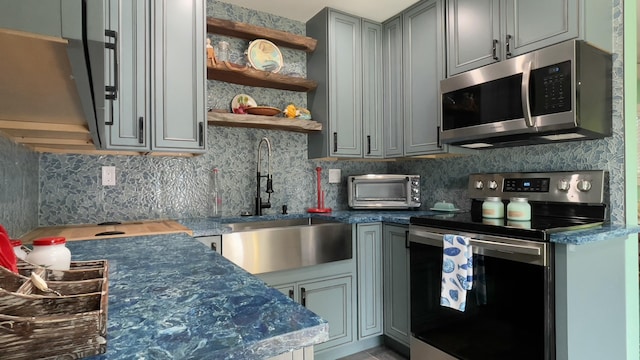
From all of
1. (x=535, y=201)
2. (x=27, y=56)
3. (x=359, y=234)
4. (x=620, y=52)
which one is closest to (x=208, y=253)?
(x=27, y=56)

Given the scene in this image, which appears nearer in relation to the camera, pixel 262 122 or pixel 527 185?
pixel 527 185

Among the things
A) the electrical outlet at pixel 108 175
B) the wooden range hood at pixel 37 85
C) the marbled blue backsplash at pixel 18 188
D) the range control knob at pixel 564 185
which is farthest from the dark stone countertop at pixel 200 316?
the range control knob at pixel 564 185

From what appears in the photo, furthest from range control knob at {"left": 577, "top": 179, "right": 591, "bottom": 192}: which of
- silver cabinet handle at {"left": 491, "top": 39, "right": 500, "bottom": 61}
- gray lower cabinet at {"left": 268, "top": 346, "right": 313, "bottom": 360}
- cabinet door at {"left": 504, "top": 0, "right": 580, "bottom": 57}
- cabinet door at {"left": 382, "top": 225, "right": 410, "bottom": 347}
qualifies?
gray lower cabinet at {"left": 268, "top": 346, "right": 313, "bottom": 360}

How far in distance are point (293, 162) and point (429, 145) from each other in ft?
3.54

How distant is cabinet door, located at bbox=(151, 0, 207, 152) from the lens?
201cm

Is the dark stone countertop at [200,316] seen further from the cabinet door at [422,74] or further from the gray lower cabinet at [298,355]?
the cabinet door at [422,74]

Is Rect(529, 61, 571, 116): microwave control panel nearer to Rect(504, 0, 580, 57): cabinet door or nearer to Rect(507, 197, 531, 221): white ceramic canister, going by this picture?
Rect(504, 0, 580, 57): cabinet door

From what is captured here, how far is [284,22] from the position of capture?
9.23 ft

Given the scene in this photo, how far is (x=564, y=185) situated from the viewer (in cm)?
187

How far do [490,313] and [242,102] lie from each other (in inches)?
80.8

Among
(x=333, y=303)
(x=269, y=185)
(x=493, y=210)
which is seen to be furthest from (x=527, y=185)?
(x=269, y=185)

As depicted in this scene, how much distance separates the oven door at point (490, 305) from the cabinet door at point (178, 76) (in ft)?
4.90

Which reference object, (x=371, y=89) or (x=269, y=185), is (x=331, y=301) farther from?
(x=371, y=89)

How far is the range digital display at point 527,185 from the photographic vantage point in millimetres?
1971
